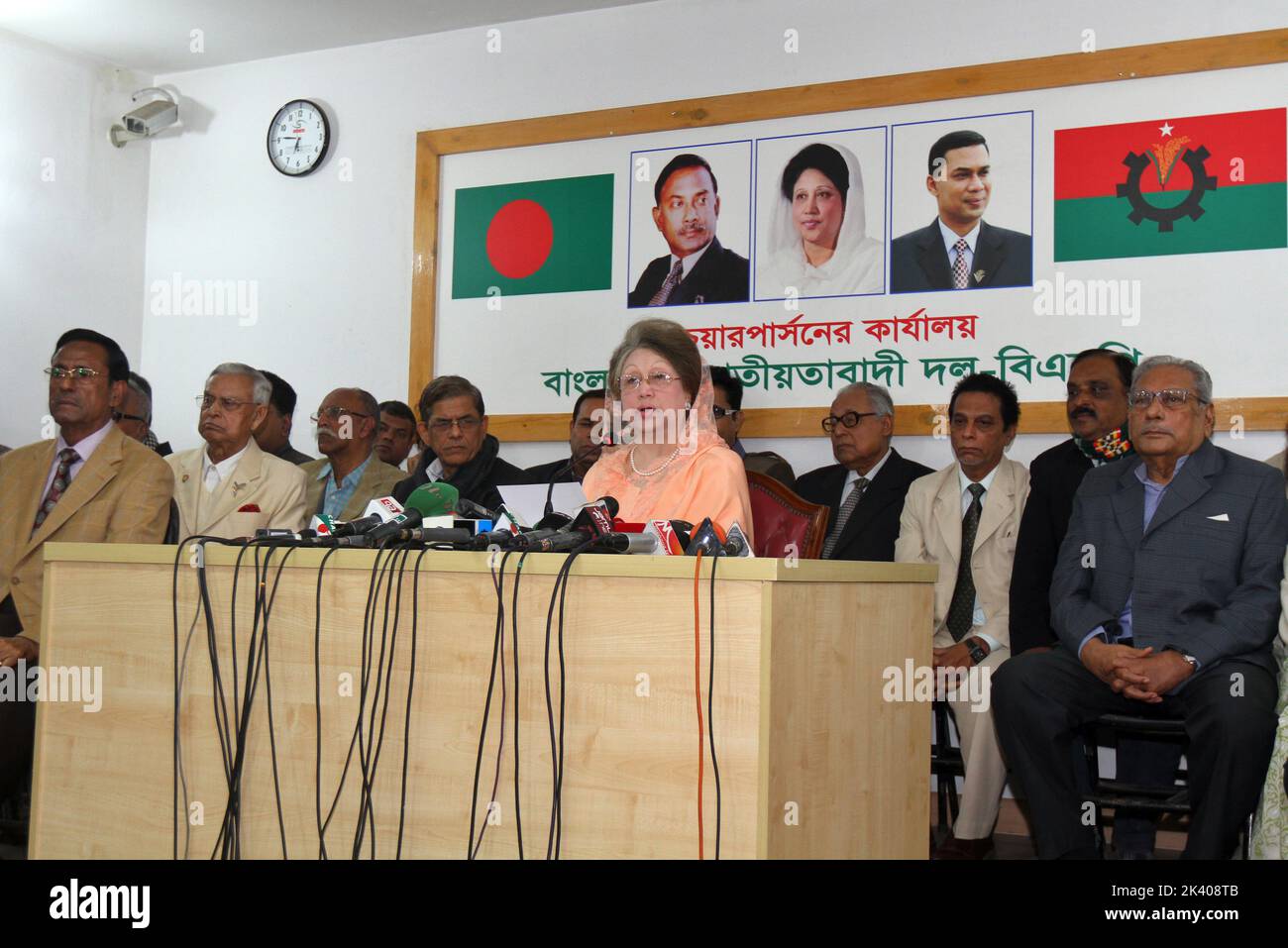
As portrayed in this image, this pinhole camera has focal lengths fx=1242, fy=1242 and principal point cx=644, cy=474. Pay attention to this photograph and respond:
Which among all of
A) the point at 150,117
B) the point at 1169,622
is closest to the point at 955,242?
the point at 1169,622

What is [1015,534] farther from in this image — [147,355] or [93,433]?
[147,355]

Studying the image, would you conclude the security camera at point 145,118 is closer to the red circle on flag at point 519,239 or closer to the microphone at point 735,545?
→ the red circle on flag at point 519,239

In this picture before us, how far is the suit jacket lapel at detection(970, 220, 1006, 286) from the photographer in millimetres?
4570

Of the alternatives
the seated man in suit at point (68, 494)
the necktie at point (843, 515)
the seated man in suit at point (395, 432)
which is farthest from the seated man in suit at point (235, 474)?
the necktie at point (843, 515)

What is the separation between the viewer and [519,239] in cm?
557

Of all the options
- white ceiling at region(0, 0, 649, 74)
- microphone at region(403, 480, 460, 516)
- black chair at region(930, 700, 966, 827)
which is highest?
white ceiling at region(0, 0, 649, 74)

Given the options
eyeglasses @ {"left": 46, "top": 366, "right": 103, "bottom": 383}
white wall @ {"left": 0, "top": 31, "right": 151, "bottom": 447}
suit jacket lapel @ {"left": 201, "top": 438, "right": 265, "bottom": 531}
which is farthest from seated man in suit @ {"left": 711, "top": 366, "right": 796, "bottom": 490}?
white wall @ {"left": 0, "top": 31, "right": 151, "bottom": 447}

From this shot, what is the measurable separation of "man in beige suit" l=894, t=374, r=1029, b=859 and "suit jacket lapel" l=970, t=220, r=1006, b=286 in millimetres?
516

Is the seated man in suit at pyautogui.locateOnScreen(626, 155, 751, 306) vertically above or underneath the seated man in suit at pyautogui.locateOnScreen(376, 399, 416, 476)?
above

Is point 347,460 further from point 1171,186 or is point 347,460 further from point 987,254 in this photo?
point 1171,186

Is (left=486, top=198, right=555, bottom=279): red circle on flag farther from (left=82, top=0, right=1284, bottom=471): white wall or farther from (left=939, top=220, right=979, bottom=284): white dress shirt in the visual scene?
(left=939, top=220, right=979, bottom=284): white dress shirt

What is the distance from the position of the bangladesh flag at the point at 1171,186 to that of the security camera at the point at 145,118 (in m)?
4.34

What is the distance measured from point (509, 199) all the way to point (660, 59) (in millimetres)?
910

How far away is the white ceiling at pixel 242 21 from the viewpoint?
5.57 metres
